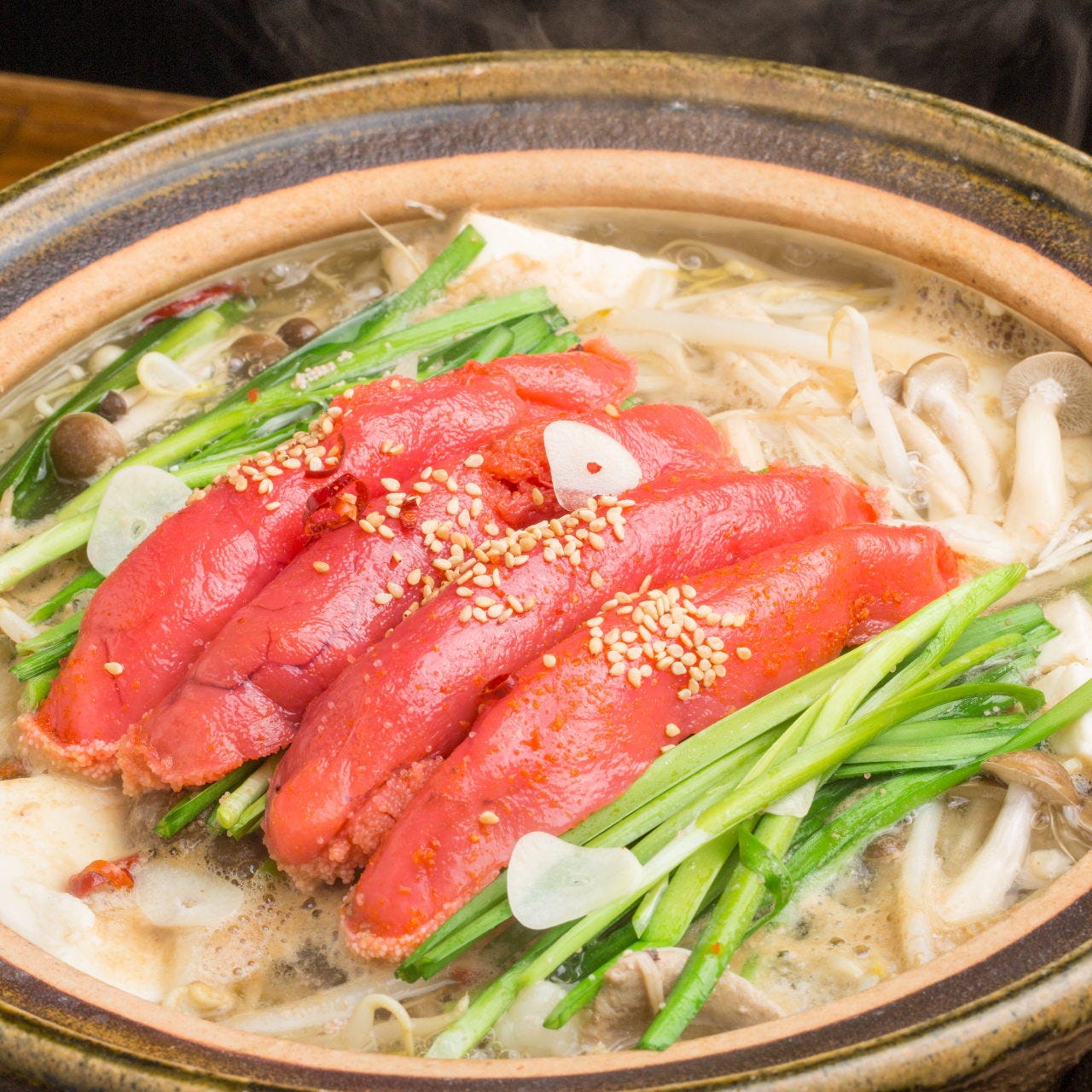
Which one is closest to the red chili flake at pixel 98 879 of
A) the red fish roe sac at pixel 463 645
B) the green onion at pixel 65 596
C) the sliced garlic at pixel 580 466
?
the red fish roe sac at pixel 463 645

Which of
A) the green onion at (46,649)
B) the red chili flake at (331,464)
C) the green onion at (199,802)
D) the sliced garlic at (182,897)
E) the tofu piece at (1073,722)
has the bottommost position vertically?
the sliced garlic at (182,897)

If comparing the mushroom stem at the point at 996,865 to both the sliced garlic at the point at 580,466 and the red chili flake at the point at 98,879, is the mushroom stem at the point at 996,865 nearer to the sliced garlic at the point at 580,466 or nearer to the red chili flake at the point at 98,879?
the sliced garlic at the point at 580,466

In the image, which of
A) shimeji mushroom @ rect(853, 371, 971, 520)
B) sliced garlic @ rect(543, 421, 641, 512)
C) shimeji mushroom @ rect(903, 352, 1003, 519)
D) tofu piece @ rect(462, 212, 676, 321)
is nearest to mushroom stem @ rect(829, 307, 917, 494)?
shimeji mushroom @ rect(853, 371, 971, 520)

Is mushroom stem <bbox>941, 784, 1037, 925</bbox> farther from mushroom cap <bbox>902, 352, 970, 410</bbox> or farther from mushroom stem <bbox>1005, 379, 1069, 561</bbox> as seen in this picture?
mushroom cap <bbox>902, 352, 970, 410</bbox>

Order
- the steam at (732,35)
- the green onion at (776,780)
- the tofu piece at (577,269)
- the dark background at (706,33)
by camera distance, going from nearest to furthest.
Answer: the green onion at (776,780) < the tofu piece at (577,269) < the dark background at (706,33) < the steam at (732,35)

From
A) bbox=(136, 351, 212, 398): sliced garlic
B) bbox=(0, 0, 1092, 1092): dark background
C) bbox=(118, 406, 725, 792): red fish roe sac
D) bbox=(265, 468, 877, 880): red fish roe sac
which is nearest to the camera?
bbox=(265, 468, 877, 880): red fish roe sac

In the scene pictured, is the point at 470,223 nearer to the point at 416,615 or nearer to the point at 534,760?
the point at 416,615

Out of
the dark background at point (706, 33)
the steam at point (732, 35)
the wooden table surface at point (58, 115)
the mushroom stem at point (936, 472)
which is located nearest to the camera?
the mushroom stem at point (936, 472)
